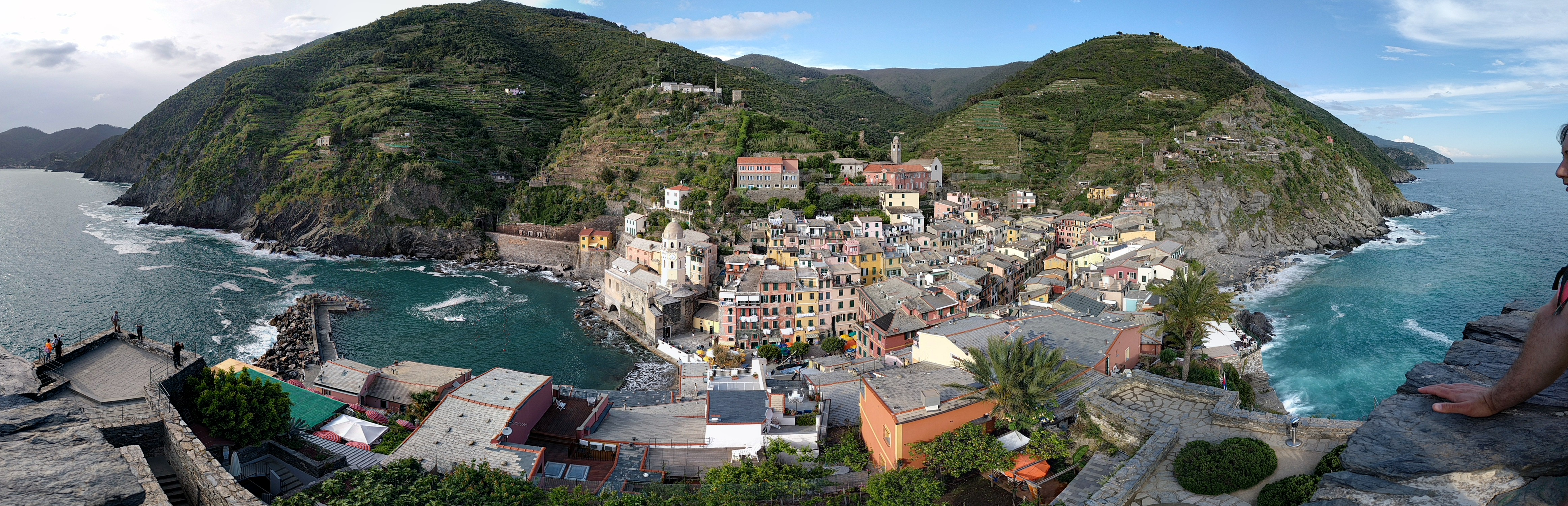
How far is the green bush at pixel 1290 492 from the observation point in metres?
6.57

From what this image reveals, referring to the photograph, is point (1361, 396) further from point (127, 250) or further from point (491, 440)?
point (127, 250)

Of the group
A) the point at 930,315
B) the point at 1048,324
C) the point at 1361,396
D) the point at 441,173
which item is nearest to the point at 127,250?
the point at 441,173

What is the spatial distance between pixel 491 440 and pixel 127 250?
54749 mm

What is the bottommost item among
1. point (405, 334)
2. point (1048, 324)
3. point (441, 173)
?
point (405, 334)

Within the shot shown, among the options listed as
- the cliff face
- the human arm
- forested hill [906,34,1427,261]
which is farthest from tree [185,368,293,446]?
the cliff face

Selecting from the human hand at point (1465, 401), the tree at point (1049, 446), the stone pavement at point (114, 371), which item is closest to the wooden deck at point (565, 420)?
the stone pavement at point (114, 371)

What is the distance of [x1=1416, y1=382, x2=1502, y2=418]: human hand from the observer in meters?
4.30

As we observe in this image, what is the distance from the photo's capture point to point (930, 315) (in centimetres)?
3047

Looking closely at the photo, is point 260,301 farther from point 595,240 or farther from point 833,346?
point 833,346

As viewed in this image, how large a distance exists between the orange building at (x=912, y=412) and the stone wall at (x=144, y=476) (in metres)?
10.6

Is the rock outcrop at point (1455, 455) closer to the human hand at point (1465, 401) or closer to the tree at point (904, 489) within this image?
the human hand at point (1465, 401)

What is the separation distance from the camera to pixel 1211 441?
845cm

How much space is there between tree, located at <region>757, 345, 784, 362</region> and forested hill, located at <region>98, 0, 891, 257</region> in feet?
92.9

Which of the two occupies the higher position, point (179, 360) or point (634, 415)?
point (179, 360)
